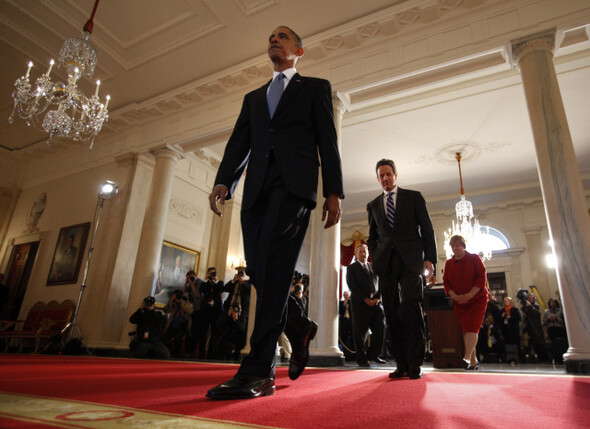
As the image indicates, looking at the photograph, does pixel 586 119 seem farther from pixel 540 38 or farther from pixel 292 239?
pixel 292 239

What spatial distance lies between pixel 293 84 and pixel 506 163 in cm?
978

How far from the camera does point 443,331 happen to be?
475cm

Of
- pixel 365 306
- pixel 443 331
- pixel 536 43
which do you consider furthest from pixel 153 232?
pixel 536 43

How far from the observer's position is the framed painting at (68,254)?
27.2ft

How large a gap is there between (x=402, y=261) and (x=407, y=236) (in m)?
0.19

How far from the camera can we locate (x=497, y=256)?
11.8m

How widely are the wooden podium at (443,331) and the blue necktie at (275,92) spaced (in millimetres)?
3665

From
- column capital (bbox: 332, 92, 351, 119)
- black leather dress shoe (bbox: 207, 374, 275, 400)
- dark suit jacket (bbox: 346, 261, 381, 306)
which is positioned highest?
column capital (bbox: 332, 92, 351, 119)

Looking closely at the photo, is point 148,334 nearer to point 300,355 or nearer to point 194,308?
point 194,308

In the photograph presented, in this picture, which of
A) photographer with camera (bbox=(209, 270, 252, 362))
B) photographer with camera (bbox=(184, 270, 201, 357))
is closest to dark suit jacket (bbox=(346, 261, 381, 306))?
photographer with camera (bbox=(209, 270, 252, 362))

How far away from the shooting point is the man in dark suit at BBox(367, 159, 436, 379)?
2.56 meters

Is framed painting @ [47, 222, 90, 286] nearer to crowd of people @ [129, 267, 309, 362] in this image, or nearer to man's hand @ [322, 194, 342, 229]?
crowd of people @ [129, 267, 309, 362]

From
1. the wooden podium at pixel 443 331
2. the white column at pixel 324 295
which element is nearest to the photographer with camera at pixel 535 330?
the wooden podium at pixel 443 331

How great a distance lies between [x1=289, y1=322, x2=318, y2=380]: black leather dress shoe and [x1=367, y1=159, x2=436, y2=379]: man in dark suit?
953mm
